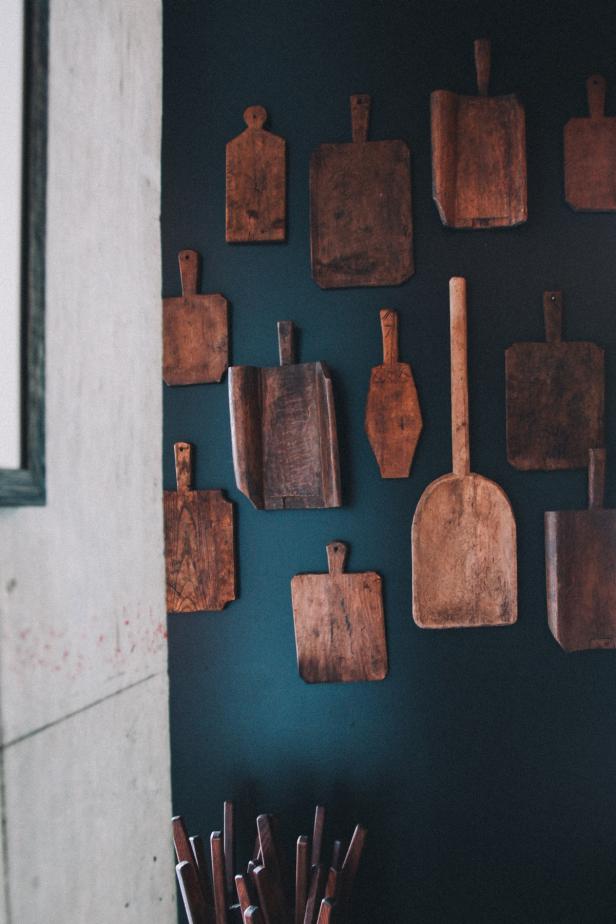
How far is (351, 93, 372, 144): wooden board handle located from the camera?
75.2 inches

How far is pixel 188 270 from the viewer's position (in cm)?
195

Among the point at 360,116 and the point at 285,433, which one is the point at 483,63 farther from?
the point at 285,433

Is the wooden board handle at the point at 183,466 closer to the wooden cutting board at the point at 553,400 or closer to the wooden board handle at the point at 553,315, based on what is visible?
the wooden cutting board at the point at 553,400

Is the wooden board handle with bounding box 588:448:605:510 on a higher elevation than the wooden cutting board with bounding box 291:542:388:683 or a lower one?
higher

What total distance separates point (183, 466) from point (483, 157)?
104 centimetres

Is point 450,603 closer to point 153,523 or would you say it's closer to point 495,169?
point 495,169

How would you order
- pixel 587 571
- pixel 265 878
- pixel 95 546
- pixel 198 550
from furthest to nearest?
pixel 198 550, pixel 587 571, pixel 265 878, pixel 95 546

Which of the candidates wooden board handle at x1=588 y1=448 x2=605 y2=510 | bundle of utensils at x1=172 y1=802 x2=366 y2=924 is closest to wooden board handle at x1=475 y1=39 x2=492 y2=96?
wooden board handle at x1=588 y1=448 x2=605 y2=510

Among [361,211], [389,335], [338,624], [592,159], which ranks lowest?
[338,624]

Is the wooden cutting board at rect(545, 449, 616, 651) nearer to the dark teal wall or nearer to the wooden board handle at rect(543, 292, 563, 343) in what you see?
the dark teal wall

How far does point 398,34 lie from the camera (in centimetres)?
194

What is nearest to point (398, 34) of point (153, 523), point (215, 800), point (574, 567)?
point (574, 567)

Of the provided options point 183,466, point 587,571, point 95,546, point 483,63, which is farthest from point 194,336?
point 95,546

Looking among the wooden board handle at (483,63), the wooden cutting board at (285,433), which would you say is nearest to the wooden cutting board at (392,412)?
the wooden cutting board at (285,433)
